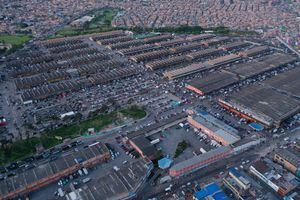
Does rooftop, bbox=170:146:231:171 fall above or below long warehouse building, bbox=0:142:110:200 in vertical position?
above

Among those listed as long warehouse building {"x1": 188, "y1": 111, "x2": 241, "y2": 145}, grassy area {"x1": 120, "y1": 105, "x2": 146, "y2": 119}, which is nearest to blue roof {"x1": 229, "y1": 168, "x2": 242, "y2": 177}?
long warehouse building {"x1": 188, "y1": 111, "x2": 241, "y2": 145}

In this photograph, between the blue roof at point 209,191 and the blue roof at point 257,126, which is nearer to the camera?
the blue roof at point 209,191

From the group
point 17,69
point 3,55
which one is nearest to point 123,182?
point 17,69

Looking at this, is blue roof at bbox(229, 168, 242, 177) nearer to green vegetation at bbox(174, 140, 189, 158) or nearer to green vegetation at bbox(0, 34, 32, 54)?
green vegetation at bbox(174, 140, 189, 158)

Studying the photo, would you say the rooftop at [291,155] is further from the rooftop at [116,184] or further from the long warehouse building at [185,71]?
the long warehouse building at [185,71]

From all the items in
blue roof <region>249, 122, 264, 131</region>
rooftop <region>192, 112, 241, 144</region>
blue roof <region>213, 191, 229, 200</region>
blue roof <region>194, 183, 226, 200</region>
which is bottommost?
blue roof <region>213, 191, 229, 200</region>

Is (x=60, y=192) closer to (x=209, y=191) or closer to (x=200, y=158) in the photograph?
(x=209, y=191)

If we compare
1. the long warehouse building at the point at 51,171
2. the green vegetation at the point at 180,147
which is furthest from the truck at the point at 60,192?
the green vegetation at the point at 180,147

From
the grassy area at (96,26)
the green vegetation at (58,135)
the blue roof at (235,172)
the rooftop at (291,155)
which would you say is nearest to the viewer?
the blue roof at (235,172)
